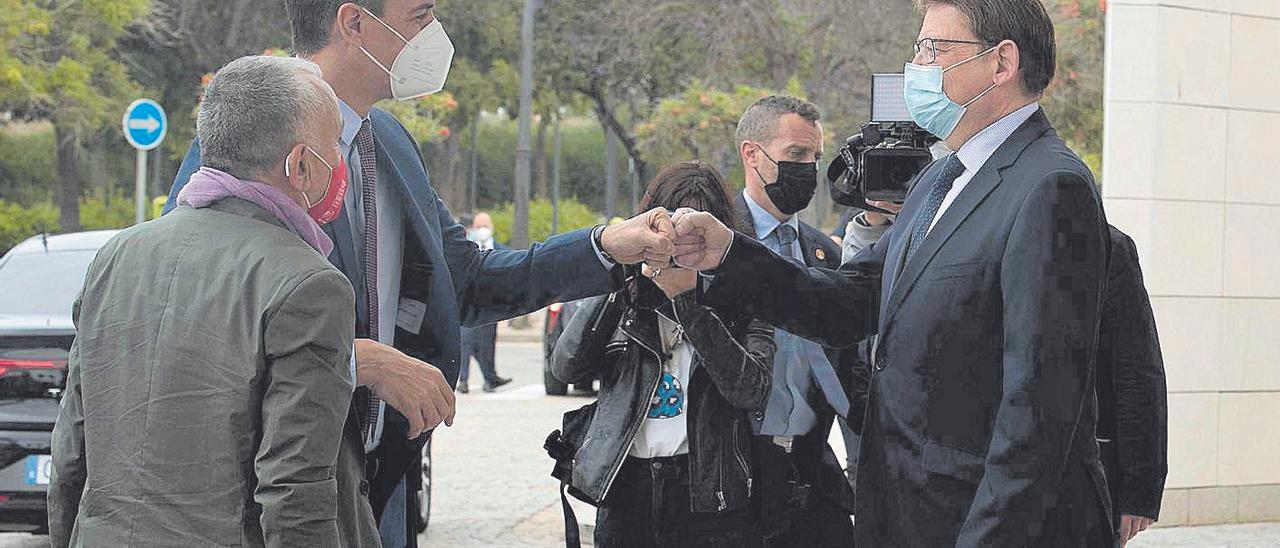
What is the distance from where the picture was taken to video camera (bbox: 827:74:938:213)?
5.14 m

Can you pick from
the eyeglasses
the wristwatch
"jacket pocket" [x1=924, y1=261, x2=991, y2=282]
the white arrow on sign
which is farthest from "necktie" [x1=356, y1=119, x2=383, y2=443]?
the white arrow on sign

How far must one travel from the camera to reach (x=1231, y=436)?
832 cm

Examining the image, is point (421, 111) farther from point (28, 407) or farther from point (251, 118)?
point (251, 118)

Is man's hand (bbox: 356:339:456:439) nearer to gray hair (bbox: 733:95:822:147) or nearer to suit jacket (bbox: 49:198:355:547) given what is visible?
suit jacket (bbox: 49:198:355:547)

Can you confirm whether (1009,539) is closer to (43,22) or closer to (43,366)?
(43,366)

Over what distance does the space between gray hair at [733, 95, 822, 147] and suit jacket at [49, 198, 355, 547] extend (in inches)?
116

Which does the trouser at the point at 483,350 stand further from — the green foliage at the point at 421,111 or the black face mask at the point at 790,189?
the black face mask at the point at 790,189

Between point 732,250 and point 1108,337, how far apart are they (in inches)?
38.6

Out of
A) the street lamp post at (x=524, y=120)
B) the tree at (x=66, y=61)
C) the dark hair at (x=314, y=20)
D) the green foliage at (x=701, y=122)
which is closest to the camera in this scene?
the dark hair at (x=314, y=20)

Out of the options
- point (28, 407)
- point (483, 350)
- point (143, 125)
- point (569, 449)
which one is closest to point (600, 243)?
point (569, 449)

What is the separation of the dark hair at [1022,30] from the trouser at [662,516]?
1.78m

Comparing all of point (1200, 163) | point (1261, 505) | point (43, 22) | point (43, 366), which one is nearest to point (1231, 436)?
point (1261, 505)

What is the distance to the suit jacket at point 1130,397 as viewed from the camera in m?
3.94

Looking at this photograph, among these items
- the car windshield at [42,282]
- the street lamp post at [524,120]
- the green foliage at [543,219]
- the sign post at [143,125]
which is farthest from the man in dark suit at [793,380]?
the green foliage at [543,219]
